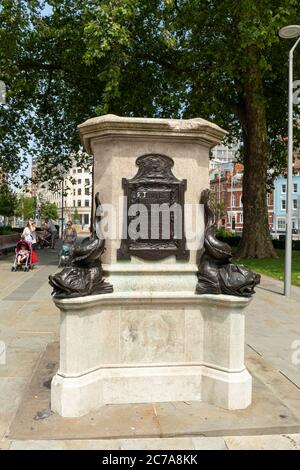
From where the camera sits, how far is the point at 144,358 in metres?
4.39

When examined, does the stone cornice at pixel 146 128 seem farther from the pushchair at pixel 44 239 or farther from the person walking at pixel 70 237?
the pushchair at pixel 44 239

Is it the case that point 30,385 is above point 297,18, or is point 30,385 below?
below

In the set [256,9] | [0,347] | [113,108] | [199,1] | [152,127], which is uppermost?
[199,1]

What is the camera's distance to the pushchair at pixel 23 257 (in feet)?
51.4

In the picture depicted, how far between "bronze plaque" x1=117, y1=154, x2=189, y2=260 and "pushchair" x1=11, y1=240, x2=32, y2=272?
1205cm

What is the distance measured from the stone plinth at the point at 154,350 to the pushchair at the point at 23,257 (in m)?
12.1

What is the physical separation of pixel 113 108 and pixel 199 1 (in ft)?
17.6

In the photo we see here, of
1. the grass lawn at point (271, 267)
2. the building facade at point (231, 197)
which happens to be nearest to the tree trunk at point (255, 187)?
the grass lawn at point (271, 267)

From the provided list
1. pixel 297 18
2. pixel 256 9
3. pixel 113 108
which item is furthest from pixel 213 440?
pixel 113 108

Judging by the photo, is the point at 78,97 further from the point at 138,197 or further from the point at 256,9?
the point at 138,197

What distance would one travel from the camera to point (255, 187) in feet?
66.5

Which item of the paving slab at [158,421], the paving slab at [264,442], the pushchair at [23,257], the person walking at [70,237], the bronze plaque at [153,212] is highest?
the bronze plaque at [153,212]

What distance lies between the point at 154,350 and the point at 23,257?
1216 centimetres

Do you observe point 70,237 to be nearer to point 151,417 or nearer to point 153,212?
point 153,212
